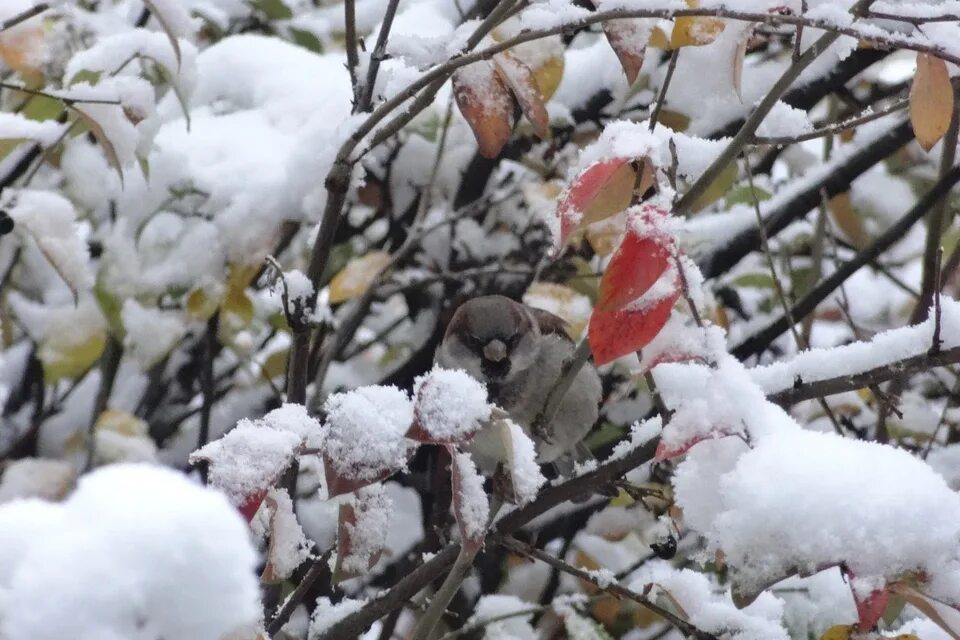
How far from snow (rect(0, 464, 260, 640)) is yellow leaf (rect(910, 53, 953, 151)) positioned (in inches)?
33.9

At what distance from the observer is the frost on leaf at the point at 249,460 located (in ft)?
2.88

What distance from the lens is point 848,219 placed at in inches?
101

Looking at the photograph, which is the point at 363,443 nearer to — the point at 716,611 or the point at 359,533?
the point at 359,533

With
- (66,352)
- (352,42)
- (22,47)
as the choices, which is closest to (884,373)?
(352,42)

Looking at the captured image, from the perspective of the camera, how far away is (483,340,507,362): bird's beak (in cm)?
219

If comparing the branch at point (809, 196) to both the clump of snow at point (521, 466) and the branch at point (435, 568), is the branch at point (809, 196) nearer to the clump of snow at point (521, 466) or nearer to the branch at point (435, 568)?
the branch at point (435, 568)

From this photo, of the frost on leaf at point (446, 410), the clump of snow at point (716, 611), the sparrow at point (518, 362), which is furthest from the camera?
the sparrow at point (518, 362)

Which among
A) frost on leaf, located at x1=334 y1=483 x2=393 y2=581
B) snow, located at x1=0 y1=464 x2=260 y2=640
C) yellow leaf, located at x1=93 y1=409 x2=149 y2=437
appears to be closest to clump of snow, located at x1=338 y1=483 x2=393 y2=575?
frost on leaf, located at x1=334 y1=483 x2=393 y2=581

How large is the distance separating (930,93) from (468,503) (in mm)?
628

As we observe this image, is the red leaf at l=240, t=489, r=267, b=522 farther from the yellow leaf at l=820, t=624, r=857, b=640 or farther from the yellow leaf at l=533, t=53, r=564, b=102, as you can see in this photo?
the yellow leaf at l=533, t=53, r=564, b=102

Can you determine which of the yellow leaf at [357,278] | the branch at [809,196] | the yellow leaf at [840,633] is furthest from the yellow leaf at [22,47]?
the yellow leaf at [840,633]

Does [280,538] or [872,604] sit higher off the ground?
[872,604]

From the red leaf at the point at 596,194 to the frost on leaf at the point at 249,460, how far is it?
32 centimetres

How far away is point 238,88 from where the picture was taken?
7.45ft
